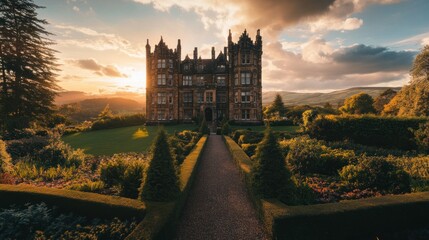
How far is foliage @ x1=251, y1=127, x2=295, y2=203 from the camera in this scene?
339 inches

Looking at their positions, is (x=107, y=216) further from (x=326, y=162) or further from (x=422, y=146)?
(x=422, y=146)

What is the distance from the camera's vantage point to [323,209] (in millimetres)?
7062

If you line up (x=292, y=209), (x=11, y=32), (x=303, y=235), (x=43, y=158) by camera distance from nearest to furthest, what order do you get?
(x=303, y=235)
(x=292, y=209)
(x=43, y=158)
(x=11, y=32)

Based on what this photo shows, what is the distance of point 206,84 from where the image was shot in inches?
1971

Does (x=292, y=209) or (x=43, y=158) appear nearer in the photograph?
(x=292, y=209)

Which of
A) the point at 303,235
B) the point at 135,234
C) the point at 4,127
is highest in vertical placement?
the point at 4,127

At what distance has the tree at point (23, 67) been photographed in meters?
29.5

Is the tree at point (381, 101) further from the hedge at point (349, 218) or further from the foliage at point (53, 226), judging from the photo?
the foliage at point (53, 226)

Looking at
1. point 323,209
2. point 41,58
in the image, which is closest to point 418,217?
point 323,209

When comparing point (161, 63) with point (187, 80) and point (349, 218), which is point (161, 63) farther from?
point (349, 218)

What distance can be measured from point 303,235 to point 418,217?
428 centimetres

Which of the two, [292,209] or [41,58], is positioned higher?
[41,58]

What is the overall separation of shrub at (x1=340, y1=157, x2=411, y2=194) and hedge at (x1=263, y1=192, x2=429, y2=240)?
206 cm

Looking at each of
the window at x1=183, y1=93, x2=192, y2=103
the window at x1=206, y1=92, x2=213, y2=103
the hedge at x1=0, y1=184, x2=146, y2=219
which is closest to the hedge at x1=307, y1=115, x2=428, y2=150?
the hedge at x1=0, y1=184, x2=146, y2=219
